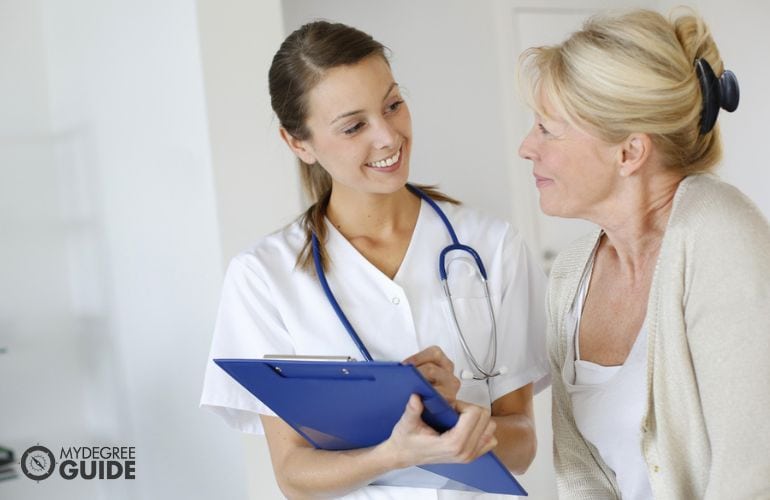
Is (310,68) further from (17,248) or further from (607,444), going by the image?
(17,248)

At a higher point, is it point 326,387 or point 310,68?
point 310,68

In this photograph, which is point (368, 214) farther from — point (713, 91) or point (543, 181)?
point (713, 91)

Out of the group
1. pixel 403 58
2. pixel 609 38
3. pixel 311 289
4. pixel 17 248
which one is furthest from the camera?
pixel 403 58

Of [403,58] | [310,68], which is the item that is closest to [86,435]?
[403,58]

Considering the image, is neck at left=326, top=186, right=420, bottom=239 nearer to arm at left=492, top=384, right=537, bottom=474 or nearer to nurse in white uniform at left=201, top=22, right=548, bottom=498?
nurse in white uniform at left=201, top=22, right=548, bottom=498

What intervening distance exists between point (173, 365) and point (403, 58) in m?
1.57

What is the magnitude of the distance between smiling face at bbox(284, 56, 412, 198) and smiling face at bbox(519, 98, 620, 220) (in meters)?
0.23

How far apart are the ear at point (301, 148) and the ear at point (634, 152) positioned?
1.81ft

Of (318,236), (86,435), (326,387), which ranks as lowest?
(86,435)

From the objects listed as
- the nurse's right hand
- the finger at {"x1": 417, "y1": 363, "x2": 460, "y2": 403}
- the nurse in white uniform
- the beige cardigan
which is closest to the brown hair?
the nurse in white uniform

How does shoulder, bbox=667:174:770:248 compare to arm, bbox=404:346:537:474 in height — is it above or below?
above

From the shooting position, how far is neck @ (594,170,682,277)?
1.46 metres

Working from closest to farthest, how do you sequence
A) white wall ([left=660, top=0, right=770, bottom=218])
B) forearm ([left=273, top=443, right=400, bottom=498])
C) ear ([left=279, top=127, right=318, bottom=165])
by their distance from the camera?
forearm ([left=273, top=443, right=400, bottom=498]) < ear ([left=279, top=127, right=318, bottom=165]) < white wall ([left=660, top=0, right=770, bottom=218])

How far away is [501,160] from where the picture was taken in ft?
12.6
